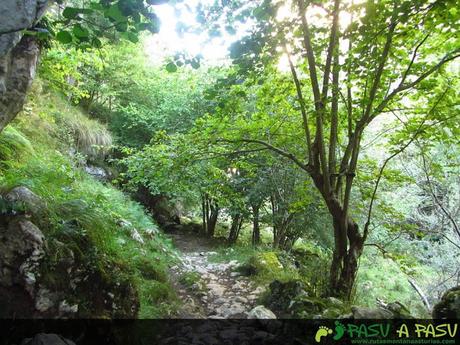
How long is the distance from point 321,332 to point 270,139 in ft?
10.6

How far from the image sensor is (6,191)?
3.00m

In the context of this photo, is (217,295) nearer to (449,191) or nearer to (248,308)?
(248,308)

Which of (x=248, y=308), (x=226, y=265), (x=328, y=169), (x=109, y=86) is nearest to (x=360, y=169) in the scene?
(x=328, y=169)

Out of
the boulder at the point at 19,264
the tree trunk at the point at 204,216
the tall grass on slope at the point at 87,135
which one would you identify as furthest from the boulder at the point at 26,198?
the tree trunk at the point at 204,216

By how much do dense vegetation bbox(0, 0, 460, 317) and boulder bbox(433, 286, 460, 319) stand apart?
1.21 meters

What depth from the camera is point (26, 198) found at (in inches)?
119

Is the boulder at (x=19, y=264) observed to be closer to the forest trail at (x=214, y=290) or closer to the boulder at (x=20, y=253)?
the boulder at (x=20, y=253)

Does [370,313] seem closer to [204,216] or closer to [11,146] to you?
[11,146]

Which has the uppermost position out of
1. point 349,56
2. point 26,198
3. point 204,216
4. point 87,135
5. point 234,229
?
point 87,135

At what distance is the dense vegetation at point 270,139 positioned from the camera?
9.37 ft

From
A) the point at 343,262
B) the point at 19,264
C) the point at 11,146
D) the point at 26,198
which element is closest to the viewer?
the point at 19,264

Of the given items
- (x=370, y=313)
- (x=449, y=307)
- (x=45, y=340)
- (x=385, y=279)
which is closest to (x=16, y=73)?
(x=45, y=340)

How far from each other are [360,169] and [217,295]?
3492 millimetres

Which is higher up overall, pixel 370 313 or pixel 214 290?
pixel 370 313
